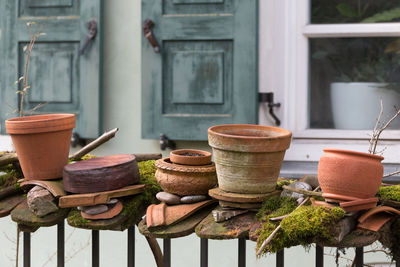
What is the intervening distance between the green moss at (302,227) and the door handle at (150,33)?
202 centimetres

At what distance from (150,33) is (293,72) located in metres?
0.85

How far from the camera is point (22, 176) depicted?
178cm

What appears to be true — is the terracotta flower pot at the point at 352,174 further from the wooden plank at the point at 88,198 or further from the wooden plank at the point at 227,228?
the wooden plank at the point at 88,198

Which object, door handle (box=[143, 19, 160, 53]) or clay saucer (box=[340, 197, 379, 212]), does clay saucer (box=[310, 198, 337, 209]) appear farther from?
door handle (box=[143, 19, 160, 53])

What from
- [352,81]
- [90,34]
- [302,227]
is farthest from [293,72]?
[302,227]

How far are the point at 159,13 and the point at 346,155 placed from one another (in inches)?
83.3

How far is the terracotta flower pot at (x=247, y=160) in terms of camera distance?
138 cm

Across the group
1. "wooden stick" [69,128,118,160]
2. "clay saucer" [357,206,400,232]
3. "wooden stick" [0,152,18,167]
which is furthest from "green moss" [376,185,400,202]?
"wooden stick" [0,152,18,167]

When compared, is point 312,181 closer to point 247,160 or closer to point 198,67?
point 247,160

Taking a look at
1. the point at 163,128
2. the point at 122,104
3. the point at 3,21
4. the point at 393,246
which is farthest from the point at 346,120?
the point at 3,21

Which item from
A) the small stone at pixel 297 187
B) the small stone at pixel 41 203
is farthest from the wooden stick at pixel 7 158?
the small stone at pixel 297 187

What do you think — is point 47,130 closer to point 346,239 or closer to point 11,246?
point 346,239

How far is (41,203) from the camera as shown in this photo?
4.95ft

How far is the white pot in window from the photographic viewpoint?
3188mm
